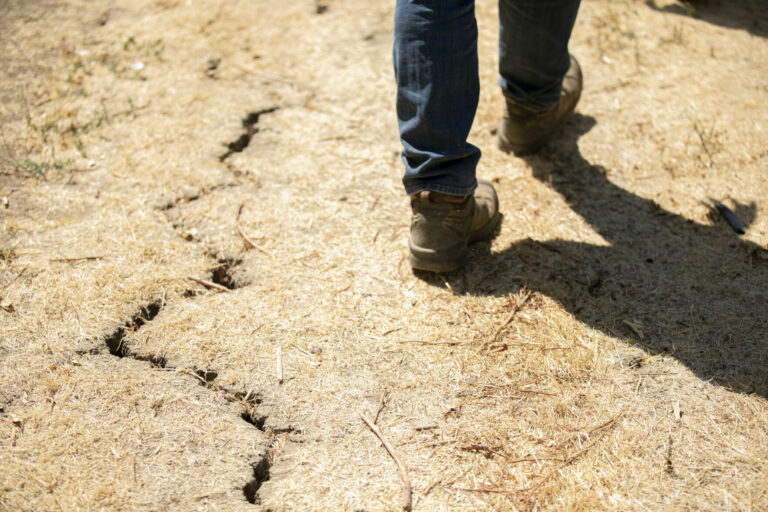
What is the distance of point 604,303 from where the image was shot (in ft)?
6.30

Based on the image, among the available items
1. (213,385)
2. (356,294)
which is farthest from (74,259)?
(356,294)

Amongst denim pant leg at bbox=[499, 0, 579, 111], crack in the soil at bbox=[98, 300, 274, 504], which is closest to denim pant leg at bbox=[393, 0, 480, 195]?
denim pant leg at bbox=[499, 0, 579, 111]

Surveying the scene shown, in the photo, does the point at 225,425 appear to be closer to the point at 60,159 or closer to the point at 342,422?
the point at 342,422

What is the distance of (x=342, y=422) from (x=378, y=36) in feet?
7.57

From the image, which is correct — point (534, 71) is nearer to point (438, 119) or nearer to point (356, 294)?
point (438, 119)

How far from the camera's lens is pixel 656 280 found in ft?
6.50

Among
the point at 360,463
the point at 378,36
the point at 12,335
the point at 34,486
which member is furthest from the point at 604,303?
the point at 378,36

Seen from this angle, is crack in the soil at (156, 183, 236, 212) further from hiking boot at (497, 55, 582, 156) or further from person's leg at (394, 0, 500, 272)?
hiking boot at (497, 55, 582, 156)

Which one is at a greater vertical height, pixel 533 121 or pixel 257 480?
pixel 533 121

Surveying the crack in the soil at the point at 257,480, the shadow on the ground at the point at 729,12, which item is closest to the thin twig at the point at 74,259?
the crack in the soil at the point at 257,480

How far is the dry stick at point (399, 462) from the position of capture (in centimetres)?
141

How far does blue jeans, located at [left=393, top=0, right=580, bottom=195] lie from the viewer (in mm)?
1581

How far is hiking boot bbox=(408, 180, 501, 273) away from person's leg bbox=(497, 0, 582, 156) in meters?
0.55

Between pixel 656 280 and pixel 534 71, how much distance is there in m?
0.84
